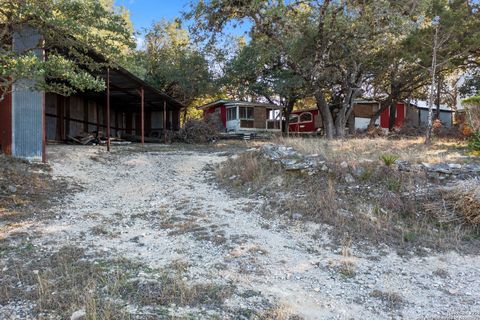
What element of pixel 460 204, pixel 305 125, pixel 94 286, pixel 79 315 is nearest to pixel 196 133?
pixel 305 125

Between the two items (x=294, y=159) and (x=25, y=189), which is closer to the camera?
(x=25, y=189)

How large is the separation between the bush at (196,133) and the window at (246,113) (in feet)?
19.2

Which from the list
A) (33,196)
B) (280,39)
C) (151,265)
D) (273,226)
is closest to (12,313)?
(151,265)

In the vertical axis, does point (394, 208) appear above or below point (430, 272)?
above

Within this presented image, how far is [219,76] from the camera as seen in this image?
72.5ft

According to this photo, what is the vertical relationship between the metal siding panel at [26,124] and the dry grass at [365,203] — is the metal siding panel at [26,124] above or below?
above

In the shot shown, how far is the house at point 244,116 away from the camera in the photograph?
25141mm

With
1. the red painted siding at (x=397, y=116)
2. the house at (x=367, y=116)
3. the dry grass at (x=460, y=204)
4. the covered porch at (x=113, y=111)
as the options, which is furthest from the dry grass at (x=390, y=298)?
the red painted siding at (x=397, y=116)

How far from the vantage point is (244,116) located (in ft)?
83.6

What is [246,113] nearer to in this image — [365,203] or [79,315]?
[365,203]

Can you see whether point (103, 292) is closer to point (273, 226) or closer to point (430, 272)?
point (273, 226)

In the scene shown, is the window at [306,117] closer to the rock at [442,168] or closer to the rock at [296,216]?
the rock at [442,168]

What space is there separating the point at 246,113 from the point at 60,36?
1854 centimetres

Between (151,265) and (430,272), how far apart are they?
11.0 feet
